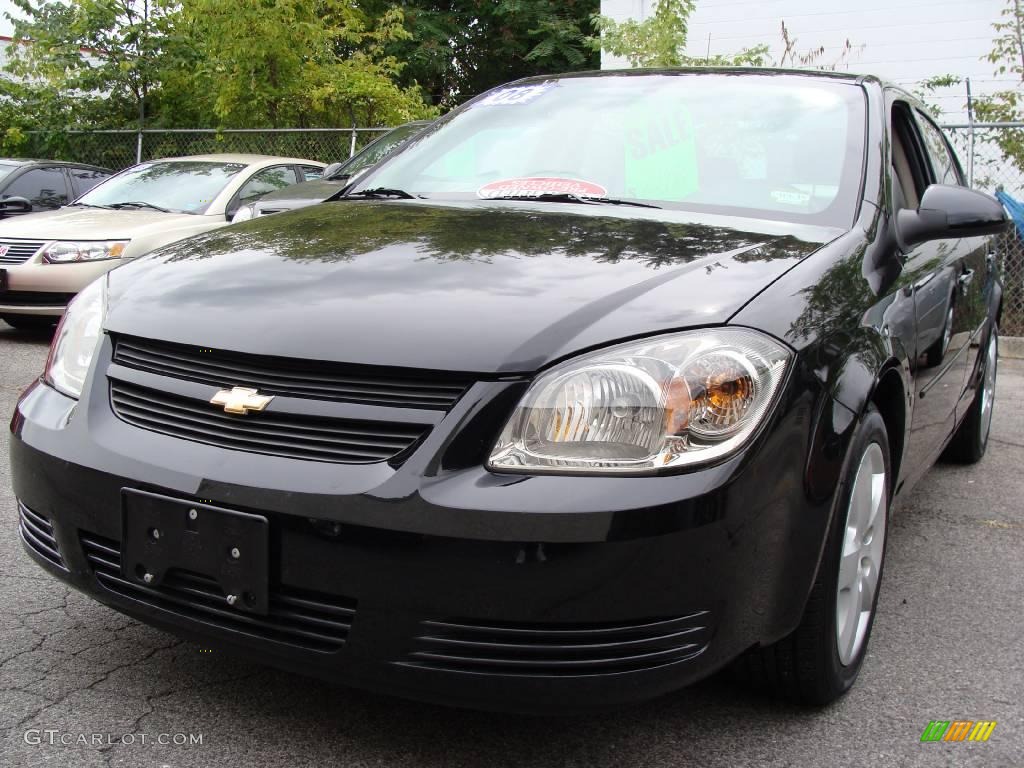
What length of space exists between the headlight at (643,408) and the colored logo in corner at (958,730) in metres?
0.96

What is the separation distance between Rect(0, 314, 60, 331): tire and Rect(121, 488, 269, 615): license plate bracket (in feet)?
20.7

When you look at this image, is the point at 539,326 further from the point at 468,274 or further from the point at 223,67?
the point at 223,67

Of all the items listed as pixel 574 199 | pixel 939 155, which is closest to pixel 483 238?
pixel 574 199

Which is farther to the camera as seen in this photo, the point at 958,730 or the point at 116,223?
the point at 116,223

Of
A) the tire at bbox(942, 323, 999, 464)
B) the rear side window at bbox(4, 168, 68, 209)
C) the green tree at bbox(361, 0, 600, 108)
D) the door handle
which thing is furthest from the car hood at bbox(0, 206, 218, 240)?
the green tree at bbox(361, 0, 600, 108)

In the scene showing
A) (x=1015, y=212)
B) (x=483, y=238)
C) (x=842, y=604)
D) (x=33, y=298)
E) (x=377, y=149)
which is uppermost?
(x=483, y=238)

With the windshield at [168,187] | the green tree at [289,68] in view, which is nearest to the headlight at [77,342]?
the windshield at [168,187]

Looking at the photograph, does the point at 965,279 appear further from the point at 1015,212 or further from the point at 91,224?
the point at 91,224

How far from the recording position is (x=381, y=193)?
3318 mm

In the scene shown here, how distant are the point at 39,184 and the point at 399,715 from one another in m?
9.09

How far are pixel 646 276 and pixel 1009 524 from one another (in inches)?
99.9

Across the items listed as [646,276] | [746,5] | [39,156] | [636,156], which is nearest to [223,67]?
[39,156]

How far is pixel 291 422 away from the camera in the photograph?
1.99 metres

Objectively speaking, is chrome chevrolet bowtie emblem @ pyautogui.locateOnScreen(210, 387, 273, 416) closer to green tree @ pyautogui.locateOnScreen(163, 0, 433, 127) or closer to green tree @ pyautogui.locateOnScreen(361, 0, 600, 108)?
green tree @ pyautogui.locateOnScreen(163, 0, 433, 127)
